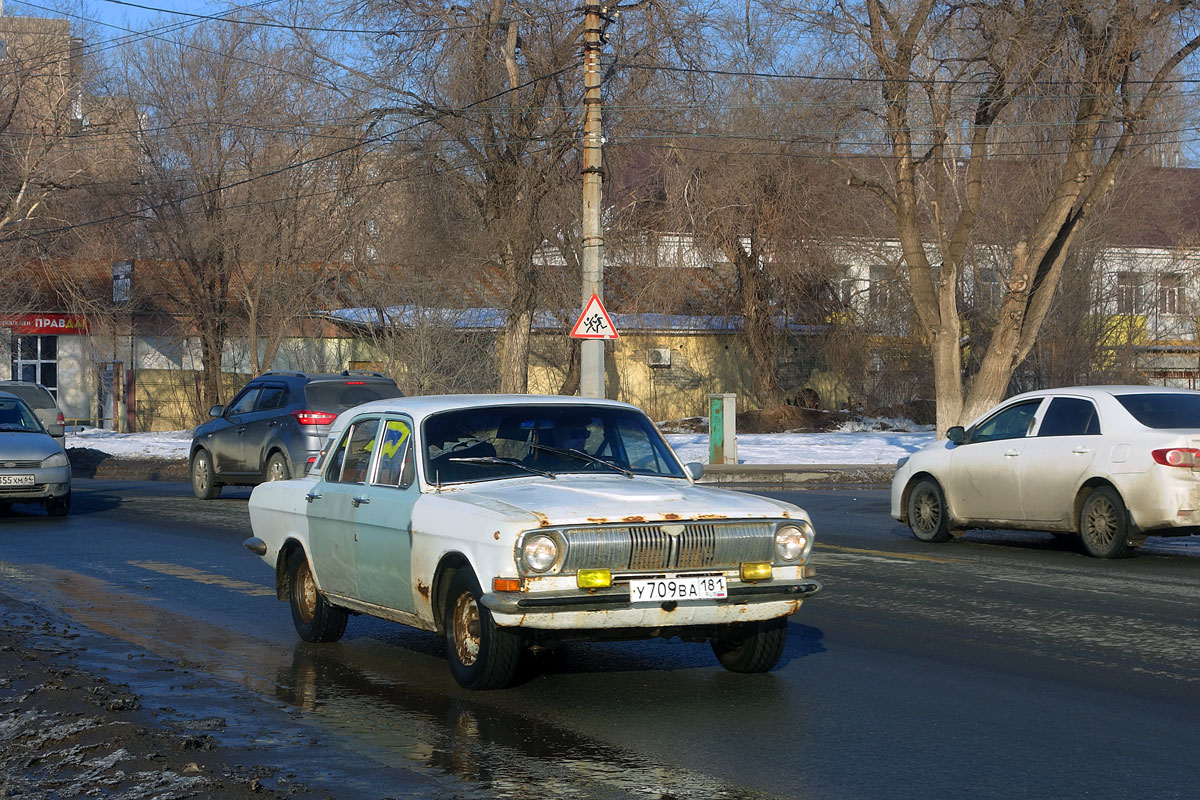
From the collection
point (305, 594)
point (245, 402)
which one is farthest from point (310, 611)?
point (245, 402)

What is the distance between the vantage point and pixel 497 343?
4103cm

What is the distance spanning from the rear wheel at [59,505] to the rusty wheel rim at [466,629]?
1233 centimetres

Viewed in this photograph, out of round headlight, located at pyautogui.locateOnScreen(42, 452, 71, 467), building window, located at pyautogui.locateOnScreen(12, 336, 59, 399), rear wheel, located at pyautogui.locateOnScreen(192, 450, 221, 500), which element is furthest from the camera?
building window, located at pyautogui.locateOnScreen(12, 336, 59, 399)

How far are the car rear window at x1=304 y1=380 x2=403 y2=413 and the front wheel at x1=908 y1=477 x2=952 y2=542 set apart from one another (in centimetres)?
772

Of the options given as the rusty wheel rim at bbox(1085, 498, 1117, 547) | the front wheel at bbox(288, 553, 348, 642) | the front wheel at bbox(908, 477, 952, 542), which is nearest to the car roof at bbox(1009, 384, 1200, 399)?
the rusty wheel rim at bbox(1085, 498, 1117, 547)

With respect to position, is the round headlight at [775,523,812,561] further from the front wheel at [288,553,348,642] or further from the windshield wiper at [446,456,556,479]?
the front wheel at [288,553,348,642]

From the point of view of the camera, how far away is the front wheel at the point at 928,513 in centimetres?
1494

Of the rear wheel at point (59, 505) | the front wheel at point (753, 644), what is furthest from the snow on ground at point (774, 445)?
the front wheel at point (753, 644)

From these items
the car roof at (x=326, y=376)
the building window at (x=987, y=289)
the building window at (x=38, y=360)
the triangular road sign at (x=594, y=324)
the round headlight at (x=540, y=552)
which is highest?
the building window at (x=987, y=289)

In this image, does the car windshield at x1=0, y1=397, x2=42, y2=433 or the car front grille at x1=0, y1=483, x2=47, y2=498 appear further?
the car windshield at x1=0, y1=397, x2=42, y2=433

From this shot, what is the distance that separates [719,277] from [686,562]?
115 ft

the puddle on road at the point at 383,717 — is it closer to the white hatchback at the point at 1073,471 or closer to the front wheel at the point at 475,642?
the front wheel at the point at 475,642

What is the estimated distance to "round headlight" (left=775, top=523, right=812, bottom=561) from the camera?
727 centimetres

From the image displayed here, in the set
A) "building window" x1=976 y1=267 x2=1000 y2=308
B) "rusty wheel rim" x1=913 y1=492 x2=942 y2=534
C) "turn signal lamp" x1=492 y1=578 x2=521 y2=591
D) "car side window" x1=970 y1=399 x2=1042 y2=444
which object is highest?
"building window" x1=976 y1=267 x2=1000 y2=308
